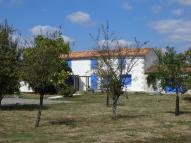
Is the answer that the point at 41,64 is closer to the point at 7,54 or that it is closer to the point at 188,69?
the point at 7,54

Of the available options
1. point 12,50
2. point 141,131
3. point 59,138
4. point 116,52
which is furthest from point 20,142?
point 116,52

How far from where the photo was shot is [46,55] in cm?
2136

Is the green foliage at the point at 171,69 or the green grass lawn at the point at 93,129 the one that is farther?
the green foliage at the point at 171,69

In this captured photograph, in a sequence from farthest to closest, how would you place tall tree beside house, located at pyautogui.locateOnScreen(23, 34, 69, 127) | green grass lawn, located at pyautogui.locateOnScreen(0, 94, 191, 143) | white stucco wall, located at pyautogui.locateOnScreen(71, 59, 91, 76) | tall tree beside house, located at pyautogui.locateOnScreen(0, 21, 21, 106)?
white stucco wall, located at pyautogui.locateOnScreen(71, 59, 91, 76) < tall tree beside house, located at pyautogui.locateOnScreen(0, 21, 21, 106) < tall tree beside house, located at pyautogui.locateOnScreen(23, 34, 69, 127) < green grass lawn, located at pyautogui.locateOnScreen(0, 94, 191, 143)

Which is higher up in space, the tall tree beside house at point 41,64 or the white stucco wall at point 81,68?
the white stucco wall at point 81,68

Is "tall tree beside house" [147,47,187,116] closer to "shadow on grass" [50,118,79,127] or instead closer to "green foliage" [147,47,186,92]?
"green foliage" [147,47,186,92]

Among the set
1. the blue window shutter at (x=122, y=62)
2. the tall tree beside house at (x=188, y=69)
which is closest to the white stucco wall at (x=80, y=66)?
the tall tree beside house at (x=188, y=69)

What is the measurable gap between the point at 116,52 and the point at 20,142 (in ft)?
44.6

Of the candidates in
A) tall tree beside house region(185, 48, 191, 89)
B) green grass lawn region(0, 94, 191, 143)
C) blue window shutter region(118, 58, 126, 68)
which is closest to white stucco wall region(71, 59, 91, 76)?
green grass lawn region(0, 94, 191, 143)

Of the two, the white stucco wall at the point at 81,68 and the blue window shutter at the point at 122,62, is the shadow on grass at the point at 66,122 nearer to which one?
the blue window shutter at the point at 122,62

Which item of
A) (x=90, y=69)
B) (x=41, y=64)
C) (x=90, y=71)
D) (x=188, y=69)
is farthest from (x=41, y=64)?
(x=90, y=69)

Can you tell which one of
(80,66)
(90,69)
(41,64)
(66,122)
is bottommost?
(66,122)

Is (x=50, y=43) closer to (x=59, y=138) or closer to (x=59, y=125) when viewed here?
(x=59, y=125)

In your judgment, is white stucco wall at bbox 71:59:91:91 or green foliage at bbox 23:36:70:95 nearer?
green foliage at bbox 23:36:70:95
